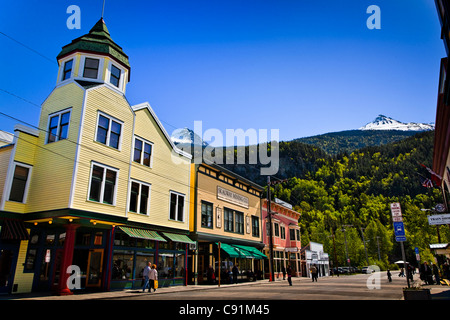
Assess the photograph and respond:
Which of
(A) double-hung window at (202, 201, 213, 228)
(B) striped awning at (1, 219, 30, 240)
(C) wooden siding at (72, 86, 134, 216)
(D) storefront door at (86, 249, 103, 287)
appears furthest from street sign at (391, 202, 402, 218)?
(B) striped awning at (1, 219, 30, 240)

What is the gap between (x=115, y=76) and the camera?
21953mm

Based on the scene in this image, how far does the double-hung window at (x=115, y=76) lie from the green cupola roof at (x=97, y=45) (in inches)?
25.0

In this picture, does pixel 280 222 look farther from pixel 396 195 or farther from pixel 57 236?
pixel 396 195

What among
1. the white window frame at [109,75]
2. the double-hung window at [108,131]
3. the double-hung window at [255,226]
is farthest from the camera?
the double-hung window at [255,226]

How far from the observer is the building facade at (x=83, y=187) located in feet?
57.5

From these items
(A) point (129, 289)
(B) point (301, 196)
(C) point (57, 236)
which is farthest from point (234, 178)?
(B) point (301, 196)

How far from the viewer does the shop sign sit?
3266 centimetres

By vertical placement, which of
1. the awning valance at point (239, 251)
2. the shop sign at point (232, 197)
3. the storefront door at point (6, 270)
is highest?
the shop sign at point (232, 197)

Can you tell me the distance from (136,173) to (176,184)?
494 cm

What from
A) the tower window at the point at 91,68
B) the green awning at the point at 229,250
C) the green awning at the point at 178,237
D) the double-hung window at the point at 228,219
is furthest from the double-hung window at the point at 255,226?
the tower window at the point at 91,68

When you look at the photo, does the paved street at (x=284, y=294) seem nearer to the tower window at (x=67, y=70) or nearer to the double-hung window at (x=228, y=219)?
the double-hung window at (x=228, y=219)

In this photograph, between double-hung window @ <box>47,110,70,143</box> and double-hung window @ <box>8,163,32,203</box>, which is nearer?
double-hung window @ <box>8,163,32,203</box>

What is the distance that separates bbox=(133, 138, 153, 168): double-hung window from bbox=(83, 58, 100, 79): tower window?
5215 millimetres

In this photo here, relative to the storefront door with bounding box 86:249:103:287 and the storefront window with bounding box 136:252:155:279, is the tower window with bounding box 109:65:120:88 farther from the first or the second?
the storefront window with bounding box 136:252:155:279
